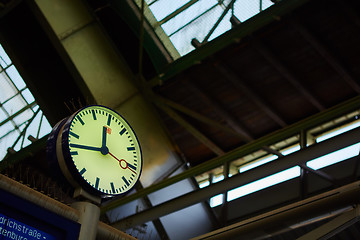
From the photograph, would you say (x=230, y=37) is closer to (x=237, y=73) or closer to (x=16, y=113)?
(x=237, y=73)

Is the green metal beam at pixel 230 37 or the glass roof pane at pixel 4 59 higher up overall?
the glass roof pane at pixel 4 59

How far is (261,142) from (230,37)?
279cm

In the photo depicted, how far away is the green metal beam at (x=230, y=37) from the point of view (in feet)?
38.7

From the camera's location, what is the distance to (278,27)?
12906 mm

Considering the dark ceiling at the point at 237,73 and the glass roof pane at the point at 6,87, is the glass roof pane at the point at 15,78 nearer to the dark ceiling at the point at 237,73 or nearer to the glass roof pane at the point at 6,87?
the glass roof pane at the point at 6,87

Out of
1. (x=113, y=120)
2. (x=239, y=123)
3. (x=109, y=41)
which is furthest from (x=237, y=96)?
(x=113, y=120)

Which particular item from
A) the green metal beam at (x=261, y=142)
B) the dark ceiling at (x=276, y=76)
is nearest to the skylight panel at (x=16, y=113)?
the green metal beam at (x=261, y=142)

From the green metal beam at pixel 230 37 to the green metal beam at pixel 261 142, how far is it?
8.38 ft

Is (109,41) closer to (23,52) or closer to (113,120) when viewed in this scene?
(23,52)

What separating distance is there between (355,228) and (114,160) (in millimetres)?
9497

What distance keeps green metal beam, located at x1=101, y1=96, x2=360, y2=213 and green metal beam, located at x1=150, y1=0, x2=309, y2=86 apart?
2.55 meters

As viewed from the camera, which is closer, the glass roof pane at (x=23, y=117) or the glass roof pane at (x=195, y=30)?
the glass roof pane at (x=195, y=30)

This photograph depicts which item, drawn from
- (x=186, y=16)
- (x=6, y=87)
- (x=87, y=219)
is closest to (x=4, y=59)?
(x=6, y=87)

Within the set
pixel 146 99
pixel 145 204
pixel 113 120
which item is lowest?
pixel 113 120
